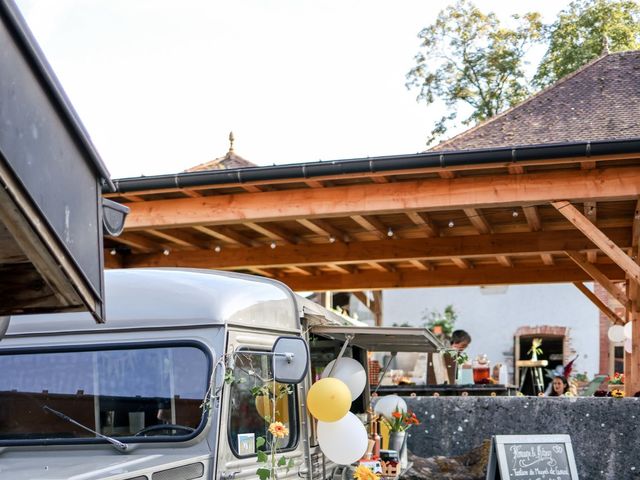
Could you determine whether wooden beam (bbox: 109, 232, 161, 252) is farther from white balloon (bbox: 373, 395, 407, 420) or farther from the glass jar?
white balloon (bbox: 373, 395, 407, 420)

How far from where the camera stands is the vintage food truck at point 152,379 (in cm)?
472

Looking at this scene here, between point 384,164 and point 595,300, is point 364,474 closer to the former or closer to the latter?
point 384,164

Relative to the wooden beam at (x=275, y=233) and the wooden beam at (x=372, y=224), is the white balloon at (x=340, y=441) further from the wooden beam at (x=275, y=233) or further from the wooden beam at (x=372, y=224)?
the wooden beam at (x=275, y=233)

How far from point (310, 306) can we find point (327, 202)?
17.0 feet

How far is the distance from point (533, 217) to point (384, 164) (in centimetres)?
320

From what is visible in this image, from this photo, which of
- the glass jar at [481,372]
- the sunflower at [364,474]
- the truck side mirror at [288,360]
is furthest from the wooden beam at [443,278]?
the truck side mirror at [288,360]

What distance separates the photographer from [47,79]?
2.05m

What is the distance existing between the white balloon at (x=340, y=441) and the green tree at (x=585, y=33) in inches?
1036

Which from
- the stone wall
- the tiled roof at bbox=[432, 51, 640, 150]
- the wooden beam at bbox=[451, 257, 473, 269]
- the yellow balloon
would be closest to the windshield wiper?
the yellow balloon

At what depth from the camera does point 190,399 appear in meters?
4.82

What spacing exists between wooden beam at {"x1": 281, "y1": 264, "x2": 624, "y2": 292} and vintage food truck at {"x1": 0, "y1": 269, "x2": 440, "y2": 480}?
39.0 ft

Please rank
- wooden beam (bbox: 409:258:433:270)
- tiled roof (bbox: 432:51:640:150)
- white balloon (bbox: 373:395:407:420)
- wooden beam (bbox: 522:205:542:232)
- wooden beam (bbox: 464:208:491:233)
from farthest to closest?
wooden beam (bbox: 409:258:433:270), wooden beam (bbox: 464:208:491:233), wooden beam (bbox: 522:205:542:232), tiled roof (bbox: 432:51:640:150), white balloon (bbox: 373:395:407:420)

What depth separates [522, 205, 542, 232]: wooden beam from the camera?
488 inches

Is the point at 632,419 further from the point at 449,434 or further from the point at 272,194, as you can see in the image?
the point at 272,194
